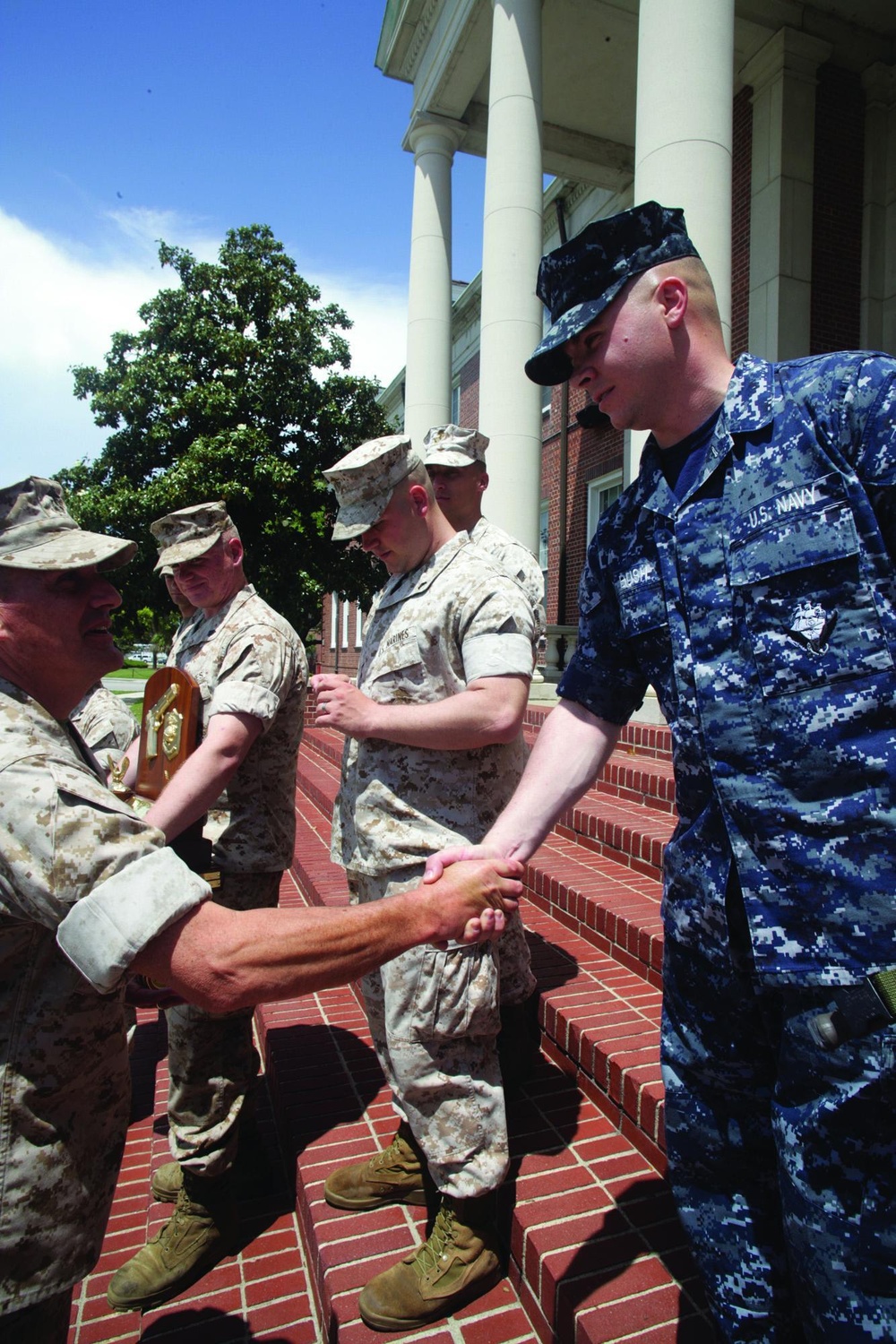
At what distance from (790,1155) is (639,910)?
7.29 feet

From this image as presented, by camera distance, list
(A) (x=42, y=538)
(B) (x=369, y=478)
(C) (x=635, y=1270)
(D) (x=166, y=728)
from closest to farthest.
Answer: (A) (x=42, y=538) < (C) (x=635, y=1270) < (B) (x=369, y=478) < (D) (x=166, y=728)

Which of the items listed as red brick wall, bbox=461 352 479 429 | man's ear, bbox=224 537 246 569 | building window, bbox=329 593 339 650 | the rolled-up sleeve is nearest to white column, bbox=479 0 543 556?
man's ear, bbox=224 537 246 569

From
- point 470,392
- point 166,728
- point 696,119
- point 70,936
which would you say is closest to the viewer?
point 70,936

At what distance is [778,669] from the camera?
127cm

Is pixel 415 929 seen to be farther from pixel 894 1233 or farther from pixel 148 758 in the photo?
pixel 148 758

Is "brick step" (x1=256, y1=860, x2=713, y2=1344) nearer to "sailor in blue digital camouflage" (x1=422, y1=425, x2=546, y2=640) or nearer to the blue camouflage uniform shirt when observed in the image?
the blue camouflage uniform shirt

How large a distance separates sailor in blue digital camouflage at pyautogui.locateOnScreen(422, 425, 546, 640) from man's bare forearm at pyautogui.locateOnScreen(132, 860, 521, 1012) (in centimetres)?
209

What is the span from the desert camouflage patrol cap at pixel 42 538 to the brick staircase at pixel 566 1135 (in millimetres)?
1904

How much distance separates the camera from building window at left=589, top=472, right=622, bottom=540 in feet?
40.7

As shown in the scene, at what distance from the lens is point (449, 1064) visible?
2.02 meters

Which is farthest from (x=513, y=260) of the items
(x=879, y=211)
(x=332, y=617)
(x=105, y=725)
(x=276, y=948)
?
(x=332, y=617)

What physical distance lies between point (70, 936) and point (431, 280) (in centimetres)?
1084

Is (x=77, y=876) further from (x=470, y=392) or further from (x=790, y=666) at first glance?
(x=470, y=392)

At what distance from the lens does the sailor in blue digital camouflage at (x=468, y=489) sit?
11.6 ft
